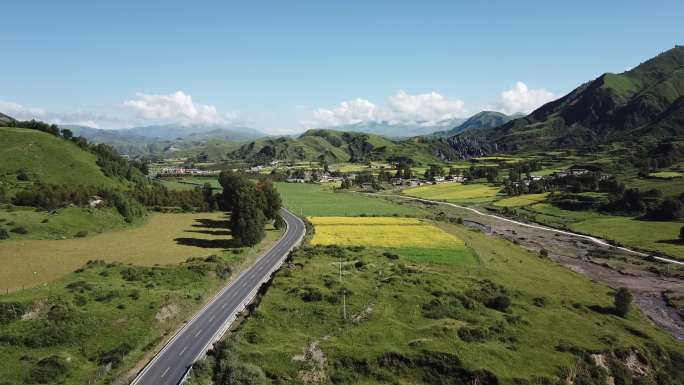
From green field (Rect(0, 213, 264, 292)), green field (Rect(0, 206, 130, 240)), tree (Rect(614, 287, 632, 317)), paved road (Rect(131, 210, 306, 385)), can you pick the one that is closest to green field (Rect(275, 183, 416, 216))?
green field (Rect(0, 213, 264, 292))

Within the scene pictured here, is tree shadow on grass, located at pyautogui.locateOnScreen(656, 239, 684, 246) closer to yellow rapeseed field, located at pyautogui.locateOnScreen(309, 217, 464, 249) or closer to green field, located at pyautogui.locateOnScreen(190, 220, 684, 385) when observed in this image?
green field, located at pyautogui.locateOnScreen(190, 220, 684, 385)

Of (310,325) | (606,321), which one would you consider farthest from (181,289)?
(606,321)

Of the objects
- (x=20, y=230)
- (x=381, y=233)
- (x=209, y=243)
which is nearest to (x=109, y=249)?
(x=20, y=230)

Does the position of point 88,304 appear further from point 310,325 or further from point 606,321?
point 606,321

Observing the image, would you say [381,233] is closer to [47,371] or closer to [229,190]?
[229,190]

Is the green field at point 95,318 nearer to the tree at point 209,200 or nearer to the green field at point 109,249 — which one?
the green field at point 109,249

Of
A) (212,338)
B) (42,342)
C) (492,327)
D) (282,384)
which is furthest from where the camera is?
(492,327)
